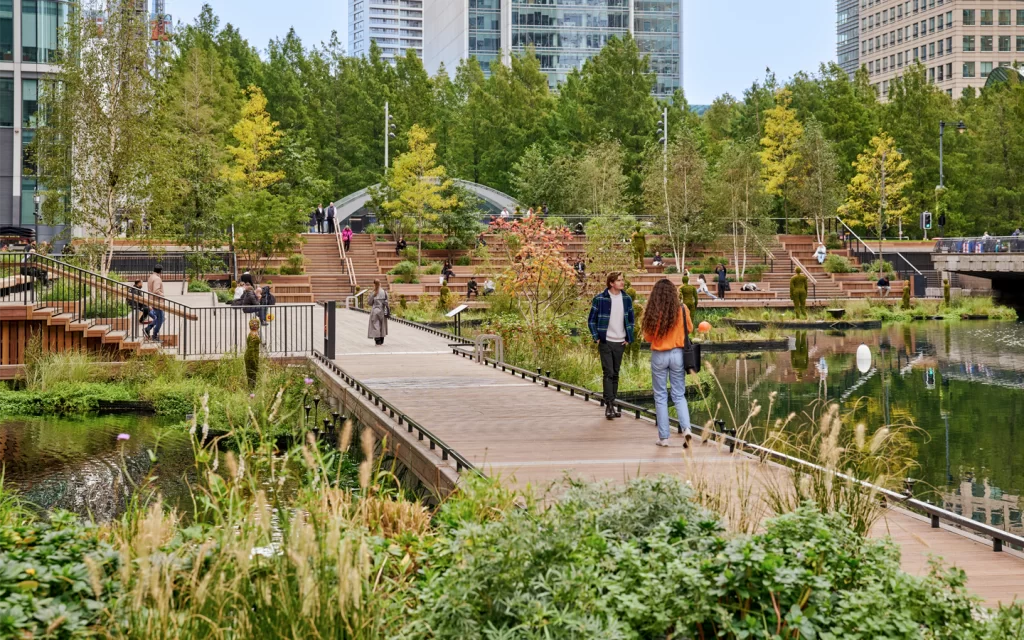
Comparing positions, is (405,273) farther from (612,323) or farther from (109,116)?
(612,323)

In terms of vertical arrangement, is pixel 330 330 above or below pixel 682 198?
below

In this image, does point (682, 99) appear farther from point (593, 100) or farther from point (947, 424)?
point (947, 424)

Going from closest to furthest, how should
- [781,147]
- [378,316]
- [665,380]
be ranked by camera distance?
1. [665,380]
2. [378,316]
3. [781,147]

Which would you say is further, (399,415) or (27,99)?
(27,99)

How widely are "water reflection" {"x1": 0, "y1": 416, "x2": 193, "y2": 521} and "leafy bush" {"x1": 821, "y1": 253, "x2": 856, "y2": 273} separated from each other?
4143cm

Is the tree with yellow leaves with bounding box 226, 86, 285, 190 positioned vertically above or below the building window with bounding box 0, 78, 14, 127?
below

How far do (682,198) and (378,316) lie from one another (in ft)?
99.8

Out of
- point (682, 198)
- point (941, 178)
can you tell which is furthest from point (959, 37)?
point (682, 198)

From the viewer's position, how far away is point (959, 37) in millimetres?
118438

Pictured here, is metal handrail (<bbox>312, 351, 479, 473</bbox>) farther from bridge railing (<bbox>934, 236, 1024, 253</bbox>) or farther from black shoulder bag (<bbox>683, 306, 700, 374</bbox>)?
bridge railing (<bbox>934, 236, 1024, 253</bbox>)

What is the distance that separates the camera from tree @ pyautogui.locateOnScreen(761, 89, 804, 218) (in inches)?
2494

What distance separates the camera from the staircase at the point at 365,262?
4850cm

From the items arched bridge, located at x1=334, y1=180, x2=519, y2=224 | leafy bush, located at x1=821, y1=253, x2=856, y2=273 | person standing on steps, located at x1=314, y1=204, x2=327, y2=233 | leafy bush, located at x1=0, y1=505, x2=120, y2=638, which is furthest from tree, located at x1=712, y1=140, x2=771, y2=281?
leafy bush, located at x1=0, y1=505, x2=120, y2=638

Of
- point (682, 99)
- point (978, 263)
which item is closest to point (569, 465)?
point (978, 263)
